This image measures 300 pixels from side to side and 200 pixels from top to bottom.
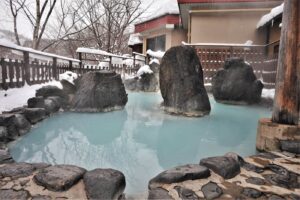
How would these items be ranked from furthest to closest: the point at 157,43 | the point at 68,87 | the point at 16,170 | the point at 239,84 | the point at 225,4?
1. the point at 157,43
2. the point at 225,4
3. the point at 239,84
4. the point at 68,87
5. the point at 16,170

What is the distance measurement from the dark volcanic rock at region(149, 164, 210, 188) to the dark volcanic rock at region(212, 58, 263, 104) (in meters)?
6.06

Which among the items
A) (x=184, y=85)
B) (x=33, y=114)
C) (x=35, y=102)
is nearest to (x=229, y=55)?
(x=184, y=85)

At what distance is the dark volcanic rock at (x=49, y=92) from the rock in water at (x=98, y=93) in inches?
16.9

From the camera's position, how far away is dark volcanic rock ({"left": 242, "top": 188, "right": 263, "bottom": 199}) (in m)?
2.00

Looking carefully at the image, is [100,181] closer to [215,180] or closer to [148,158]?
[215,180]

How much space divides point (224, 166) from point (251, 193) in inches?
16.5

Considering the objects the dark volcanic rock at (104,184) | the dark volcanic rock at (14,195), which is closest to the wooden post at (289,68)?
the dark volcanic rock at (104,184)

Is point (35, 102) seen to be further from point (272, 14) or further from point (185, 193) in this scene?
point (272, 14)

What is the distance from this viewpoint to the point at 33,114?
4809 millimetres

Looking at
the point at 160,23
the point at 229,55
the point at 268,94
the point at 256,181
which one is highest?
the point at 160,23

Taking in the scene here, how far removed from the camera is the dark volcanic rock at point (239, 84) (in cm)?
783

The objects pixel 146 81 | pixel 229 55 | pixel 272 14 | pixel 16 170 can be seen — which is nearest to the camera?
pixel 16 170

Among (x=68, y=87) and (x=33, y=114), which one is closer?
(x=33, y=114)

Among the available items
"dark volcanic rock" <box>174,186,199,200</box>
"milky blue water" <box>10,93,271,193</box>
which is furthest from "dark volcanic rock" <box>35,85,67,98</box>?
"dark volcanic rock" <box>174,186,199,200</box>
